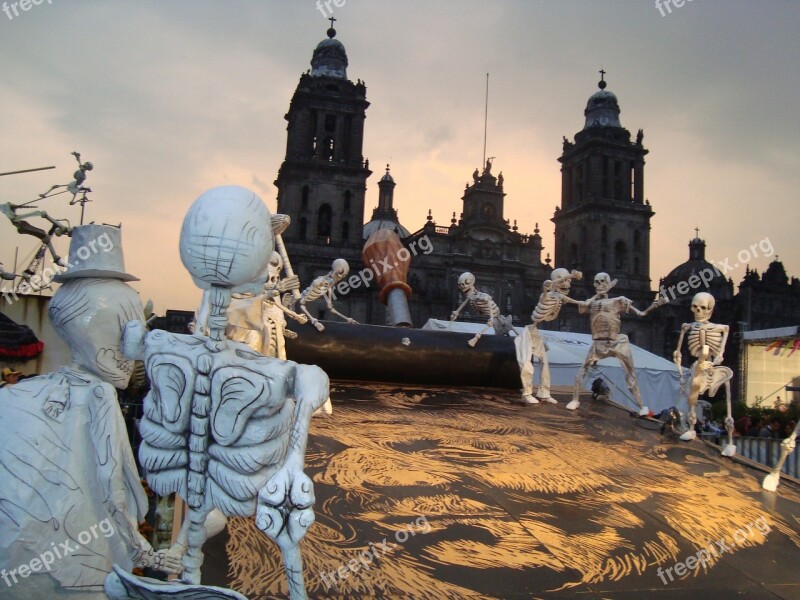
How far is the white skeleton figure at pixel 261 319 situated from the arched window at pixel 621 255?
5567cm

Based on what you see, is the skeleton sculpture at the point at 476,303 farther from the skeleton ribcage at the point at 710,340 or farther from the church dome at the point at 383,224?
the church dome at the point at 383,224

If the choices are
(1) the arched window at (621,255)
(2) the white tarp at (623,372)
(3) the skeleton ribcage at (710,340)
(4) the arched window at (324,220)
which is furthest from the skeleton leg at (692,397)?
(1) the arched window at (621,255)

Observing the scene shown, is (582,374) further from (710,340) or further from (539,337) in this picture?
(710,340)

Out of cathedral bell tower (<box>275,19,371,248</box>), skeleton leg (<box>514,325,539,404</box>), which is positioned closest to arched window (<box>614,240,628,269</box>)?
cathedral bell tower (<box>275,19,371,248</box>)

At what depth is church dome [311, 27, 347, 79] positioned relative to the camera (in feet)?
174

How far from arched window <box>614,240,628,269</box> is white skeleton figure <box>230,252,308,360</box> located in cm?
5567

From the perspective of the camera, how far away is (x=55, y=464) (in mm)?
2590

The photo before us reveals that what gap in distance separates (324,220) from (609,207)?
2604cm

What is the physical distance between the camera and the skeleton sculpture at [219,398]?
2465mm

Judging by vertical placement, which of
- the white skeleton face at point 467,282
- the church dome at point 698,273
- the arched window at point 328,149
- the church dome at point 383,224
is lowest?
the white skeleton face at point 467,282

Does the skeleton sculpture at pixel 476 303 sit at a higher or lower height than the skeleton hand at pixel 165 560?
higher

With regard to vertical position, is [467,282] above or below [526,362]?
above

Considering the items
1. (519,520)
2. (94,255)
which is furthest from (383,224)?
(94,255)

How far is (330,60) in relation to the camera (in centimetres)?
5353
